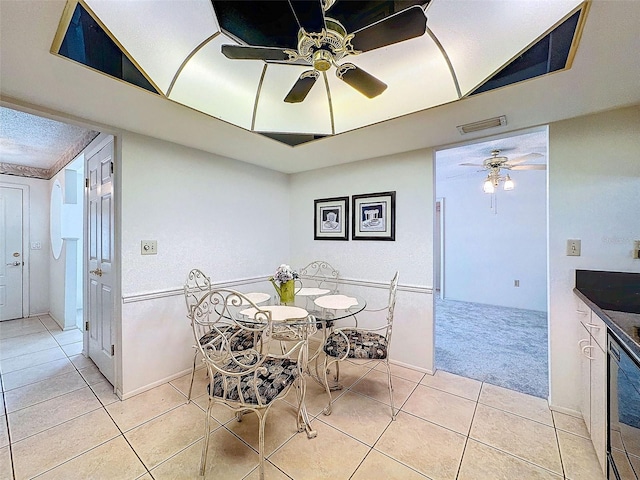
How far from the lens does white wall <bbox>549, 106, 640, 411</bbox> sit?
5.86ft

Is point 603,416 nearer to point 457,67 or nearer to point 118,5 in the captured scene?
point 457,67

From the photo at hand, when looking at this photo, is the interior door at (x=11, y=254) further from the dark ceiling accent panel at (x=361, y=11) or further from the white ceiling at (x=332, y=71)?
the dark ceiling accent panel at (x=361, y=11)

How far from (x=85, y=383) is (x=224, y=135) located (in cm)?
251

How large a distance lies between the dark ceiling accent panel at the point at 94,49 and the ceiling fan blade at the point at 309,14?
93 centimetres

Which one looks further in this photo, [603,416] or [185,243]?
[185,243]

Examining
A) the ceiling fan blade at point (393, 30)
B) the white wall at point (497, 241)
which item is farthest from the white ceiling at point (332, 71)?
the white wall at point (497, 241)

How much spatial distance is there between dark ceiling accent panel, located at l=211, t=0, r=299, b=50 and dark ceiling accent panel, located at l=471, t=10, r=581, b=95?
3.78 ft

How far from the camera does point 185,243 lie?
2.57 metres

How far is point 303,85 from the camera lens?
155 cm

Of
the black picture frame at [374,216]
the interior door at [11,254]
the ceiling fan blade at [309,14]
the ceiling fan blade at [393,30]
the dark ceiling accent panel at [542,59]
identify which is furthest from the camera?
the interior door at [11,254]

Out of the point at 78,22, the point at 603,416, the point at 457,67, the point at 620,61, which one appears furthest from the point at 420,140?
the point at 78,22

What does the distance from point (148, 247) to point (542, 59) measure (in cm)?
295

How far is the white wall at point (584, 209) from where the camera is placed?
5.86 ft

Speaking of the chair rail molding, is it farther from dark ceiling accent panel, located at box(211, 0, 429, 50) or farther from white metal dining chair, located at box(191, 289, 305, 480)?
dark ceiling accent panel, located at box(211, 0, 429, 50)
